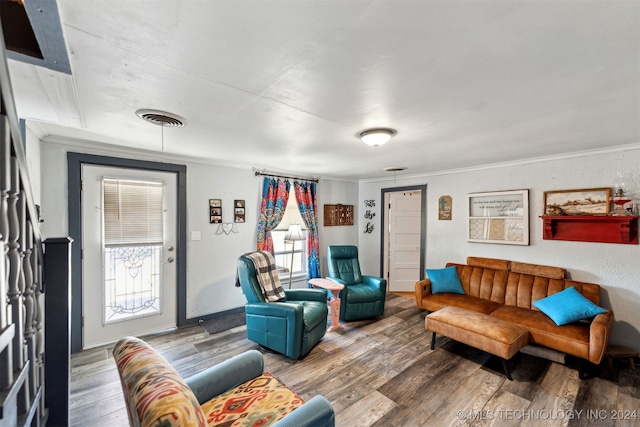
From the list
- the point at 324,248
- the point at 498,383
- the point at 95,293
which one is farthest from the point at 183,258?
the point at 498,383

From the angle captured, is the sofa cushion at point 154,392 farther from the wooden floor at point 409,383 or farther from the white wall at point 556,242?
the white wall at point 556,242

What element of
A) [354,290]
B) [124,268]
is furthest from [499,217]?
[124,268]

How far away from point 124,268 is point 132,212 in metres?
0.67

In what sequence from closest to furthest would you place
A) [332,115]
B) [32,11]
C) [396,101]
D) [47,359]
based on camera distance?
[32,11] < [47,359] < [396,101] < [332,115]

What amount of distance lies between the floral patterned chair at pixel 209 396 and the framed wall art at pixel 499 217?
361 cm

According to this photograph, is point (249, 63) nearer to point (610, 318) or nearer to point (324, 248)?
point (610, 318)

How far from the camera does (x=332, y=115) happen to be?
2.03 meters

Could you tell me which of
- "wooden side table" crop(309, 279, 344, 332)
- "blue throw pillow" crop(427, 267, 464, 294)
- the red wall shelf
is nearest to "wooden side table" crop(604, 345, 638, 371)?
the red wall shelf

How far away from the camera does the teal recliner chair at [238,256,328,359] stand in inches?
110

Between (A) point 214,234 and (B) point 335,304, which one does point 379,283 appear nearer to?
(B) point 335,304

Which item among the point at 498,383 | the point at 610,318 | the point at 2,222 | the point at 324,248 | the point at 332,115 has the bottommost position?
the point at 498,383

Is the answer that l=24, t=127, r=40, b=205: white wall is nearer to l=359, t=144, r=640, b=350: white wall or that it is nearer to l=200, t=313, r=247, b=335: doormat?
l=200, t=313, r=247, b=335: doormat

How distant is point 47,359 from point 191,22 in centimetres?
205

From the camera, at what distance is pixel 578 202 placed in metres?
3.23
